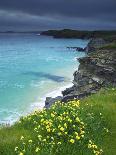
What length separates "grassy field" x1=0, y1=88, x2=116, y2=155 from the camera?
10.4 metres

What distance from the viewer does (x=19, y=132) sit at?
11.6 m

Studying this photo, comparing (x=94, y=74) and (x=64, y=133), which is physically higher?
(x=64, y=133)

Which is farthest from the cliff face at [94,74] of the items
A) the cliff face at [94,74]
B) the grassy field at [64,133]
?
the grassy field at [64,133]

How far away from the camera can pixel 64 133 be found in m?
11.1

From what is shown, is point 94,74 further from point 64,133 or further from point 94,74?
point 64,133

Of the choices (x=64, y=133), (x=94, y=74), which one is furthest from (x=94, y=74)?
(x=64, y=133)

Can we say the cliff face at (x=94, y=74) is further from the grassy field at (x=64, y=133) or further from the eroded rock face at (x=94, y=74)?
the grassy field at (x=64, y=133)

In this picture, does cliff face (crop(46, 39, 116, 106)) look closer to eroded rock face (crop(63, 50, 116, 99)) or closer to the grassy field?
eroded rock face (crop(63, 50, 116, 99))

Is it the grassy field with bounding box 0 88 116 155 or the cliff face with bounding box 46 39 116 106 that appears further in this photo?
the cliff face with bounding box 46 39 116 106

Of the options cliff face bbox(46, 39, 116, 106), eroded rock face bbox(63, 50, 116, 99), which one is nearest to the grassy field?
cliff face bbox(46, 39, 116, 106)

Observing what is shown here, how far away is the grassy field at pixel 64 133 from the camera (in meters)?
10.4

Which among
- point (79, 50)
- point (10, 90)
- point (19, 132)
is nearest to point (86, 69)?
point (10, 90)

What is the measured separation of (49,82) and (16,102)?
14870mm

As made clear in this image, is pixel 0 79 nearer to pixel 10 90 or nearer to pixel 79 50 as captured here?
pixel 10 90
